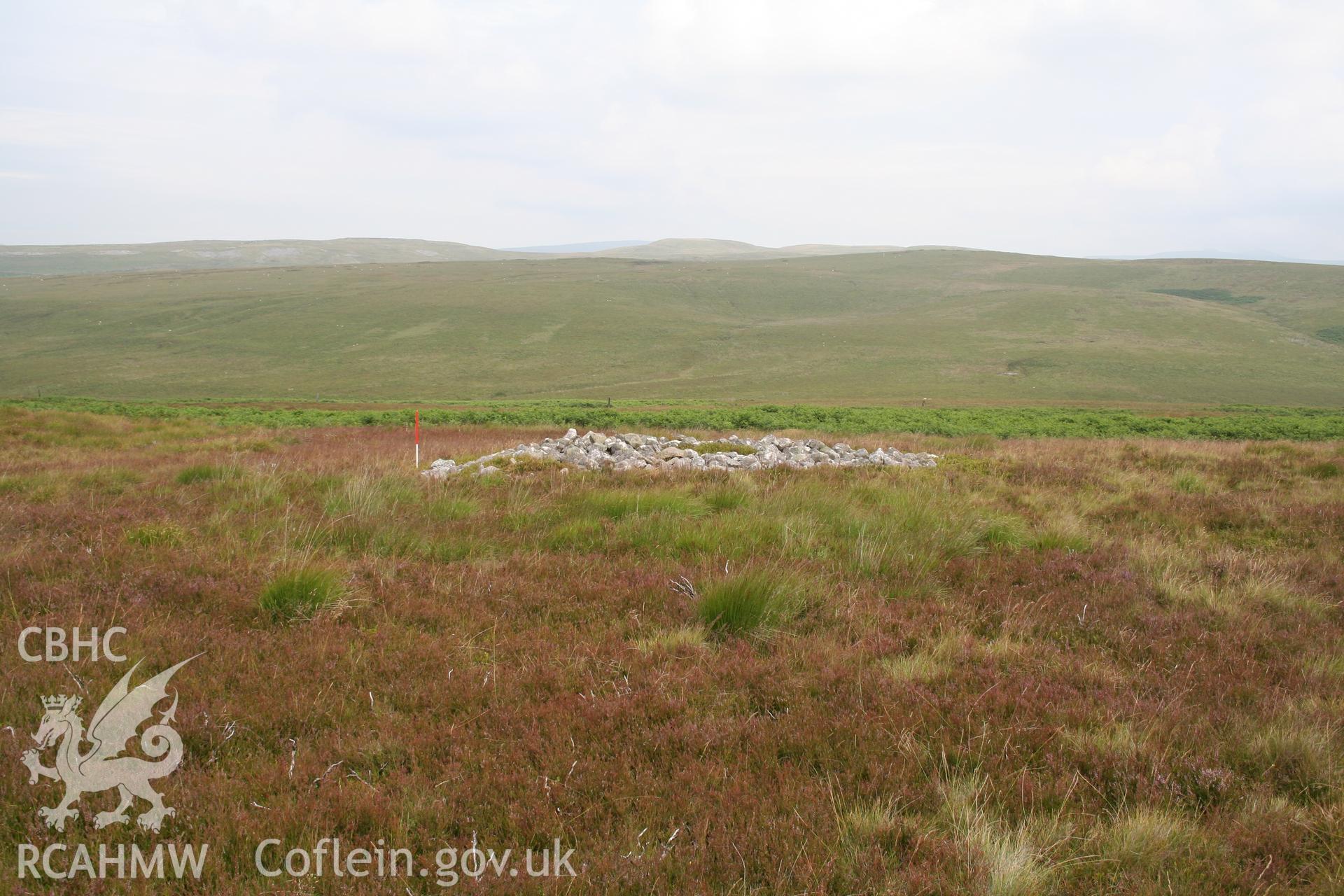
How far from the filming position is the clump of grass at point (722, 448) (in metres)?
15.8

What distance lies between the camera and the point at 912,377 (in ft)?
218

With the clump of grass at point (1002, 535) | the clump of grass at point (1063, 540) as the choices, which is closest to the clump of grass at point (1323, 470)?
the clump of grass at point (1063, 540)

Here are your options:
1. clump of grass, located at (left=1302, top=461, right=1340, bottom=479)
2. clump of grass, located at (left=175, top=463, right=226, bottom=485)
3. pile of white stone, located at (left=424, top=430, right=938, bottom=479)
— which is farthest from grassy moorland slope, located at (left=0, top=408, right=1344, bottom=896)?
clump of grass, located at (left=1302, top=461, right=1340, bottom=479)

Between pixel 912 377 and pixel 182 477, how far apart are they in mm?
64261

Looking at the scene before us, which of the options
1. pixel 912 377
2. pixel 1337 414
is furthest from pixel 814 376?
pixel 1337 414

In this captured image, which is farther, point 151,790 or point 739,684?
point 739,684

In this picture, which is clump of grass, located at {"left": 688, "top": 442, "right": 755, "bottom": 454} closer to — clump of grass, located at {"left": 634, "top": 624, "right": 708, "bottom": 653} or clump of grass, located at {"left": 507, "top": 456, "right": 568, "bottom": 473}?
clump of grass, located at {"left": 507, "top": 456, "right": 568, "bottom": 473}

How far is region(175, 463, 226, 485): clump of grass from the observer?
970 centimetres

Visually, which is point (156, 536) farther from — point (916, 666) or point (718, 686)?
Result: point (916, 666)

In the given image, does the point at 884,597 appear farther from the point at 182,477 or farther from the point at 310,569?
the point at 182,477

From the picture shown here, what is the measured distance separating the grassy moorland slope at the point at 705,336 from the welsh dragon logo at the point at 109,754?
169ft

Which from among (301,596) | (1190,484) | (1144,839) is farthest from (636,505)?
(1190,484)

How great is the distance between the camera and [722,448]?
16.2 metres

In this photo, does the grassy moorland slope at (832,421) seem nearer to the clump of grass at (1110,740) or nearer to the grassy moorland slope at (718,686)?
the grassy moorland slope at (718,686)
